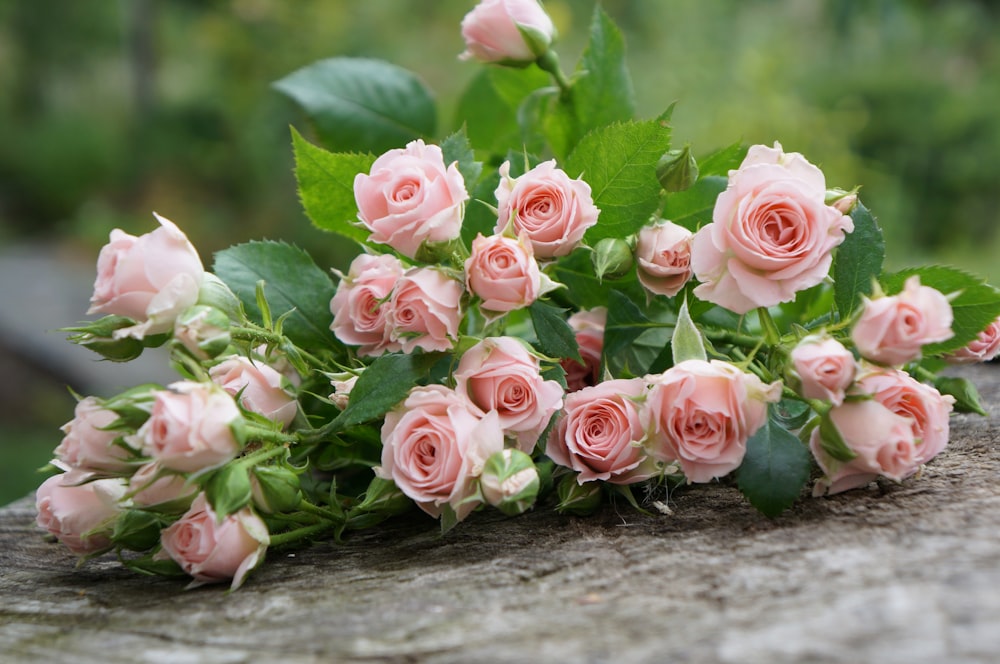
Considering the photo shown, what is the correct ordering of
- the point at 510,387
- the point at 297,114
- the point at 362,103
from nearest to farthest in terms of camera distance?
1. the point at 510,387
2. the point at 362,103
3. the point at 297,114

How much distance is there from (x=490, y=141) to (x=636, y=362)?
0.38 meters

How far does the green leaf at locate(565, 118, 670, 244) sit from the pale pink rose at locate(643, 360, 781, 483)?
170mm

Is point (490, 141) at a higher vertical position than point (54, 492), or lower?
higher

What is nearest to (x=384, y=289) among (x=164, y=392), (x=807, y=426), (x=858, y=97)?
(x=164, y=392)

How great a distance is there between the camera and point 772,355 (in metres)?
0.69

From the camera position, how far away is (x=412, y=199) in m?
0.65

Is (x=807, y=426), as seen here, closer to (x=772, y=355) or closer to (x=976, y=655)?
(x=772, y=355)

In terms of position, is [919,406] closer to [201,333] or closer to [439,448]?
[439,448]

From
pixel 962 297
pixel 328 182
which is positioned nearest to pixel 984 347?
pixel 962 297

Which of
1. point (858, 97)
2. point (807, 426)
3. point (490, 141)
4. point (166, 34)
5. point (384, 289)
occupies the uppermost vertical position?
point (166, 34)

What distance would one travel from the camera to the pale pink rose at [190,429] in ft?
1.90

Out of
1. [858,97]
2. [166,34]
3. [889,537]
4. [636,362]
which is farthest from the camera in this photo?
[166,34]

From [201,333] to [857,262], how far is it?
0.48m

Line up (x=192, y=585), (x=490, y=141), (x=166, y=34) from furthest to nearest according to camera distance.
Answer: (x=166, y=34) → (x=490, y=141) → (x=192, y=585)
